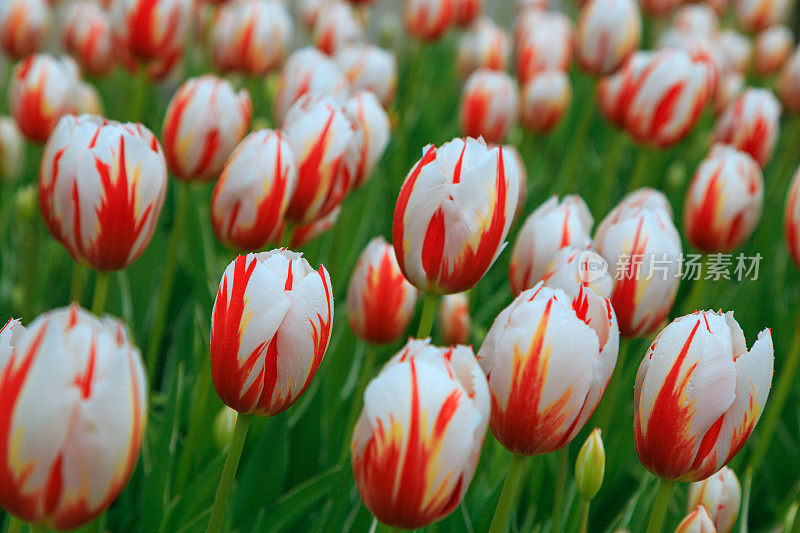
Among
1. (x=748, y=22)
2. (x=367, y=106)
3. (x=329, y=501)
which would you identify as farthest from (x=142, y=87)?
(x=748, y=22)


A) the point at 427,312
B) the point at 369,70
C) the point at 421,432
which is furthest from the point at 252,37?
the point at 421,432

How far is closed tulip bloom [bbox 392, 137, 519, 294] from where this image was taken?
0.58 metres

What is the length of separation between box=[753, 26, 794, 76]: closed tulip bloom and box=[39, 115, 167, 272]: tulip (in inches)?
68.7

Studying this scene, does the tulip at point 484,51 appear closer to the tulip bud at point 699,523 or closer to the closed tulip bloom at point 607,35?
the closed tulip bloom at point 607,35

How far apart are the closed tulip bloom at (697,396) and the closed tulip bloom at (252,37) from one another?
995 millimetres

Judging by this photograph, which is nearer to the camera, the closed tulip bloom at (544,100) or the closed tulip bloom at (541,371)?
the closed tulip bloom at (541,371)

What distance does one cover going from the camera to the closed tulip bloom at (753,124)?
132cm

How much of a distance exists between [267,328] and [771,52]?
1851 mm

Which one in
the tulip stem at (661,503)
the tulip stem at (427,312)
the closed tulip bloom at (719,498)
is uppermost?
the tulip stem at (427,312)

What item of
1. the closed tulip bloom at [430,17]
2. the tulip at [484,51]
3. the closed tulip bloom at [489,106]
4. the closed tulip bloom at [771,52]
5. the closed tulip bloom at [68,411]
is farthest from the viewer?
the closed tulip bloom at [771,52]

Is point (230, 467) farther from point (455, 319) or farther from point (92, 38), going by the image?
point (92, 38)

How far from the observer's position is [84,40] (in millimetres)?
1511

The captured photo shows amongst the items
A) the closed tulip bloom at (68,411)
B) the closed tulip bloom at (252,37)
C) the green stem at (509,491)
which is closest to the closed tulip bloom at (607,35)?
the closed tulip bloom at (252,37)

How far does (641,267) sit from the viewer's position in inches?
28.5
